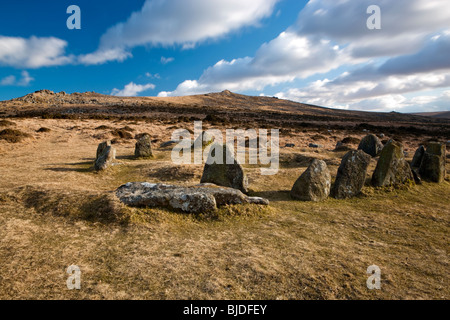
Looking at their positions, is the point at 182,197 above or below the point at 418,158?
below

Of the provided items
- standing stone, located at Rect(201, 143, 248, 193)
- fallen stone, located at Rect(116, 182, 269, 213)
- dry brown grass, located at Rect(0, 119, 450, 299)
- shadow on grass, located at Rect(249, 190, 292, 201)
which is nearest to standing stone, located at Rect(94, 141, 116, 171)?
dry brown grass, located at Rect(0, 119, 450, 299)

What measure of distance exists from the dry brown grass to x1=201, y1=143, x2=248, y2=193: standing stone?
843 mm

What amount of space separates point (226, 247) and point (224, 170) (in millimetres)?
4713

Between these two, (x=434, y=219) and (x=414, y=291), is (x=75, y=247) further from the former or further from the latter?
(x=434, y=219)

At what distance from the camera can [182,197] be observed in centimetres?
766

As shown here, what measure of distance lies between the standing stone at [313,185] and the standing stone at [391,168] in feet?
9.48

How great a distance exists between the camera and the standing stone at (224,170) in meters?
10.3

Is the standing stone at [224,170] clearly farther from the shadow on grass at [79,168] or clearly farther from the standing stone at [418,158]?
the standing stone at [418,158]

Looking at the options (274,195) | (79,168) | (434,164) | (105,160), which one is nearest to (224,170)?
(274,195)

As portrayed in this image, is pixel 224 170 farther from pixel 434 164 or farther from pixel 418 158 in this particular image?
pixel 418 158

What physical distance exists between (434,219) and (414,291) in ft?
15.8

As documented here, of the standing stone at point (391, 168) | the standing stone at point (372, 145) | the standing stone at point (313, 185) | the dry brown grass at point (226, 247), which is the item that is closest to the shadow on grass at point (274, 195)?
the dry brown grass at point (226, 247)
